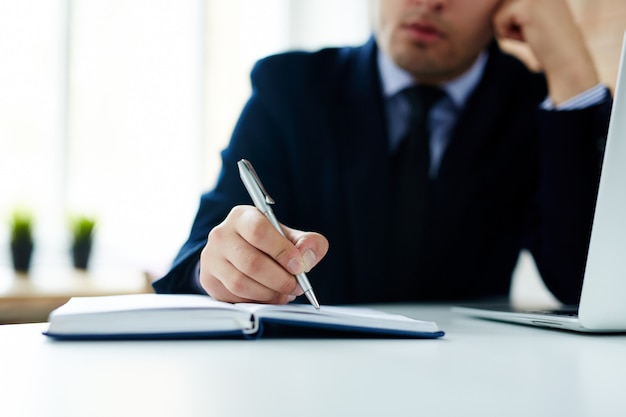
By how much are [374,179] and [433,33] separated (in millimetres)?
355

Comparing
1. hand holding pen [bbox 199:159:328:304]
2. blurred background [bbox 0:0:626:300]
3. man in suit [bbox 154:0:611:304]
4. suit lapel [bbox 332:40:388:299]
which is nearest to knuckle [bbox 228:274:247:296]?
hand holding pen [bbox 199:159:328:304]

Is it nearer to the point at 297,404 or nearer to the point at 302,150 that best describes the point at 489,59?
the point at 302,150

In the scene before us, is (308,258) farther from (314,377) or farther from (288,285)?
(314,377)

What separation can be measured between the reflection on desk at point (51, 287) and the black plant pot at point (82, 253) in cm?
3

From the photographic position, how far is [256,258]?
703 mm

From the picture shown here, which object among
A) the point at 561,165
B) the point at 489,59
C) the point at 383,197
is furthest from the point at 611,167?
the point at 489,59

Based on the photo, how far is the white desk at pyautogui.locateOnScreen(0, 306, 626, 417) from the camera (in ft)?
1.25

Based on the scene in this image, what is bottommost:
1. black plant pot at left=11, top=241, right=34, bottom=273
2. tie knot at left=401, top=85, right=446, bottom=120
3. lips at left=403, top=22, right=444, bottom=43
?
black plant pot at left=11, top=241, right=34, bottom=273

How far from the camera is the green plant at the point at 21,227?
96.7 inches

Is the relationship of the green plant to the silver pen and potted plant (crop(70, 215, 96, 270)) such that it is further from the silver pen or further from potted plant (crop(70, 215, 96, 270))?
the silver pen

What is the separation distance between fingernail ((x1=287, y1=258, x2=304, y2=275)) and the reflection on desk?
57.0 inches

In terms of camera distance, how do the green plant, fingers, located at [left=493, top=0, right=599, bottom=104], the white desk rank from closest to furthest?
the white desk → fingers, located at [left=493, top=0, right=599, bottom=104] → the green plant

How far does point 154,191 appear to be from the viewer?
288 centimetres

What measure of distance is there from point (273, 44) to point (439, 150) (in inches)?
77.1
